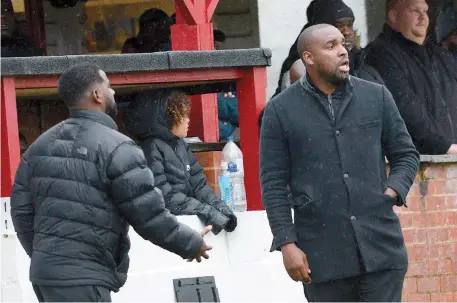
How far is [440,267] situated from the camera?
1059 cm

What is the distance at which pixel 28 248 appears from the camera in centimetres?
703

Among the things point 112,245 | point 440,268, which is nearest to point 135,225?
point 112,245

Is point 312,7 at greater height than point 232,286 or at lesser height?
greater

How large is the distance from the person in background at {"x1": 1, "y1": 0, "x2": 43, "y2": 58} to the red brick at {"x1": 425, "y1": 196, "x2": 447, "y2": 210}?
318 centimetres

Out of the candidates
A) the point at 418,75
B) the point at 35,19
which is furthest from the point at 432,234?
the point at 35,19

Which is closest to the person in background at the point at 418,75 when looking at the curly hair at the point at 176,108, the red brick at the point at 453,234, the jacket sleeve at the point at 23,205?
the red brick at the point at 453,234

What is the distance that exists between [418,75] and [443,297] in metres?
1.59

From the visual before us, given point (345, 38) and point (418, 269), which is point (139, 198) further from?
point (345, 38)

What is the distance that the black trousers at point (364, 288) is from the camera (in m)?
7.01

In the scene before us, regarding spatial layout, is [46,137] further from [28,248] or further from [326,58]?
[326,58]

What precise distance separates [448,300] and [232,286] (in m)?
2.23

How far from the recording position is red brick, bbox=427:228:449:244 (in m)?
10.5

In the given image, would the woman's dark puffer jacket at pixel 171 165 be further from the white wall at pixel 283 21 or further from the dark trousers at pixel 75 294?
the white wall at pixel 283 21

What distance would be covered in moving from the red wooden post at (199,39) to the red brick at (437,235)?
2024 mm
